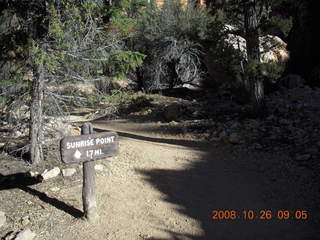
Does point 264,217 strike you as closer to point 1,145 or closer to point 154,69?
point 1,145

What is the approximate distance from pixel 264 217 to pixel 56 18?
423 centimetres

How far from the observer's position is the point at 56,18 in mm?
5539

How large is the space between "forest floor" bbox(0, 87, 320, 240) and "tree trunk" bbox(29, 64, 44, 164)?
292 mm

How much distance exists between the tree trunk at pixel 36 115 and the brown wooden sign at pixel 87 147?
2060mm

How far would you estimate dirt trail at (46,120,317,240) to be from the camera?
4750 millimetres

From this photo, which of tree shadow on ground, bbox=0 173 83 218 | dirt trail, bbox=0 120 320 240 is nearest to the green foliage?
dirt trail, bbox=0 120 320 240

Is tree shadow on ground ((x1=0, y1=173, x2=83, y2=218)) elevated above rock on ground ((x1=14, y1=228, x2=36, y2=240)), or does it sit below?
above

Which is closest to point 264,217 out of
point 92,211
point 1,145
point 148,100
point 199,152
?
point 92,211

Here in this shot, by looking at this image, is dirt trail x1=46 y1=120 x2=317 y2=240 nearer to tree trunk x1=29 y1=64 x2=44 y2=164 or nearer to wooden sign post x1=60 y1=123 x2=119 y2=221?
wooden sign post x1=60 y1=123 x2=119 y2=221

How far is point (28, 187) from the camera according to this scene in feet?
19.6

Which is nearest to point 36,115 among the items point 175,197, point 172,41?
point 175,197
